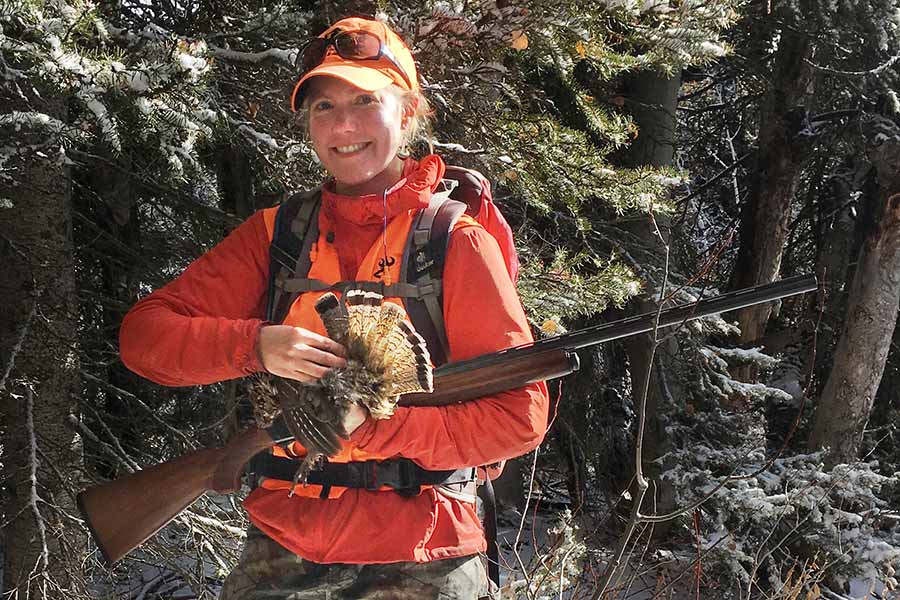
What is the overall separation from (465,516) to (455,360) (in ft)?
1.52

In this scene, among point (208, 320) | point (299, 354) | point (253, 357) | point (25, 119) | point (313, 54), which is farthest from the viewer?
point (25, 119)

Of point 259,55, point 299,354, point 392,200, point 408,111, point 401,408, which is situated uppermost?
point 259,55

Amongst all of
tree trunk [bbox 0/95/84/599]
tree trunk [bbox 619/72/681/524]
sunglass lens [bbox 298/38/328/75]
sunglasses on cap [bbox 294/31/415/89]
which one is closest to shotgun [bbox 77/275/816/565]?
sunglasses on cap [bbox 294/31/415/89]

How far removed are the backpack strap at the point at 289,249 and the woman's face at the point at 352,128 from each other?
158 mm

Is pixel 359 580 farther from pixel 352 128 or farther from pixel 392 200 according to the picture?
pixel 352 128

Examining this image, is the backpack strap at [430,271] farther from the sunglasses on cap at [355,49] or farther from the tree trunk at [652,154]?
the tree trunk at [652,154]

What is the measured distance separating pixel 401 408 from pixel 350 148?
31.6 inches

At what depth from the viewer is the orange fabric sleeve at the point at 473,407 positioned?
92.5 inches

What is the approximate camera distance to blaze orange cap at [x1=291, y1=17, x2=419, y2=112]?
2.60m

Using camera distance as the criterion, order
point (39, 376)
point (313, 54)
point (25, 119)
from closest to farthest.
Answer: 1. point (313, 54)
2. point (25, 119)
3. point (39, 376)

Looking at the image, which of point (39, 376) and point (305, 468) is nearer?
point (305, 468)

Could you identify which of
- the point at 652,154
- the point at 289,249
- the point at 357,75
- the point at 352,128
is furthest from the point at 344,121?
the point at 652,154

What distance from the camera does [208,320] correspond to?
8.43 feet

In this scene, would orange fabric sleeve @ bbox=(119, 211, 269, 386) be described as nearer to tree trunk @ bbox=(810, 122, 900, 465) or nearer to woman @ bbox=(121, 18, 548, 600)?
woman @ bbox=(121, 18, 548, 600)
